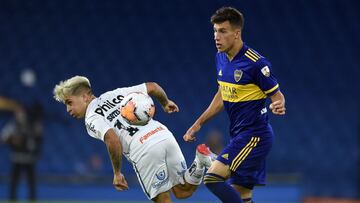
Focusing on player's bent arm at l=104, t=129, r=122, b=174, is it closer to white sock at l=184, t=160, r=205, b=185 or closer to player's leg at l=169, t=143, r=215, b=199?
player's leg at l=169, t=143, r=215, b=199

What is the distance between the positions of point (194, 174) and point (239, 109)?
27.7 inches

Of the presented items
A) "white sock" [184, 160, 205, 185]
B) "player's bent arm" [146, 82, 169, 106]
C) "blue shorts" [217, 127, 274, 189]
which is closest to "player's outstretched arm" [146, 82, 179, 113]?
"player's bent arm" [146, 82, 169, 106]

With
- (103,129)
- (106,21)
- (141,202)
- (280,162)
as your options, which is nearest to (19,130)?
(141,202)

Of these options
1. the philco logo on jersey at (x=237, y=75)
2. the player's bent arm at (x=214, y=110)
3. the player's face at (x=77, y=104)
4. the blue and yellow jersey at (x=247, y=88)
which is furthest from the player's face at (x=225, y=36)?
the player's face at (x=77, y=104)

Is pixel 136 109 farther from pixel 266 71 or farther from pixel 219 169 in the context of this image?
pixel 266 71

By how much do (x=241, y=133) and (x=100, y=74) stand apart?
9204 millimetres

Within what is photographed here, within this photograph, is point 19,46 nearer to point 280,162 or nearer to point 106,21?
point 106,21

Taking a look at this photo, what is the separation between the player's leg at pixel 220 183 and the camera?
18.9 feet

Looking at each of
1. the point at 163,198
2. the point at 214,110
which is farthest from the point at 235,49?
the point at 163,198

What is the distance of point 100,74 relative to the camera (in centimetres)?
1486

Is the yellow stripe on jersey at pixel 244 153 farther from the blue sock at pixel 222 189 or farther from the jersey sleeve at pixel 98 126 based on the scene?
the jersey sleeve at pixel 98 126

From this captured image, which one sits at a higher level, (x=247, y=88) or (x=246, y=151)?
(x=247, y=88)

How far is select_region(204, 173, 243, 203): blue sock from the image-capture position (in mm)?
5754

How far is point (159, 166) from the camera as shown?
6148 millimetres
